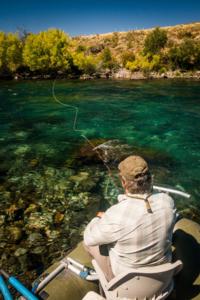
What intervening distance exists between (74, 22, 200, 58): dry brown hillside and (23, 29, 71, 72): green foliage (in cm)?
1642

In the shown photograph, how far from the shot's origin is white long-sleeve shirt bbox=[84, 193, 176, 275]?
7.89ft

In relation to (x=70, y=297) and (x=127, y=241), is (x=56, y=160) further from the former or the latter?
(x=127, y=241)

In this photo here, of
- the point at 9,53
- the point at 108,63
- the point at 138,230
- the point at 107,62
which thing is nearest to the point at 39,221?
the point at 138,230

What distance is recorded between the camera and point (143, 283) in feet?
8.30

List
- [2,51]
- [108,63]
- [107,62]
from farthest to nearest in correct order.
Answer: [107,62]
[108,63]
[2,51]

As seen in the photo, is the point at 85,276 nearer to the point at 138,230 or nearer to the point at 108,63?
the point at 138,230

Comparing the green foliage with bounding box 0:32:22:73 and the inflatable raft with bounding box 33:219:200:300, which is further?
the green foliage with bounding box 0:32:22:73

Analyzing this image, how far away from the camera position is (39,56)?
A: 41.2 metres

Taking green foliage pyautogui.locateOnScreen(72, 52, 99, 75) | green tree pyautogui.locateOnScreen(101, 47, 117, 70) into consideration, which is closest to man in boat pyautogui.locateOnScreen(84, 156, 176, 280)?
green foliage pyautogui.locateOnScreen(72, 52, 99, 75)

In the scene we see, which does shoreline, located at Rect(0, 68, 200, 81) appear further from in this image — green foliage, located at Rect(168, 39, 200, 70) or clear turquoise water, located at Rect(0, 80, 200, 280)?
clear turquoise water, located at Rect(0, 80, 200, 280)

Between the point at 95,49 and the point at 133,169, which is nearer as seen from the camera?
the point at 133,169

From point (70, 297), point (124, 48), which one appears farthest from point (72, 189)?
point (124, 48)

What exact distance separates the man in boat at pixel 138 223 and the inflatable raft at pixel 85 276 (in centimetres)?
91

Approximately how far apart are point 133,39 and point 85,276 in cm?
6792
